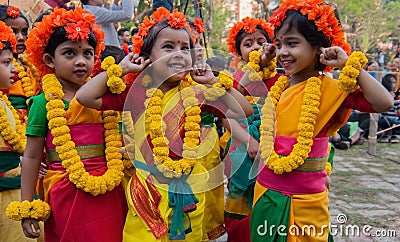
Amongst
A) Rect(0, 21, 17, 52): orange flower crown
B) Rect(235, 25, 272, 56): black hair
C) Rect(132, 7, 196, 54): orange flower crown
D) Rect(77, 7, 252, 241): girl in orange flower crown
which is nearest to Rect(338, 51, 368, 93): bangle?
Rect(77, 7, 252, 241): girl in orange flower crown

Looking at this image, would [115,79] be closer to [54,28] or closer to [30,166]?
[54,28]

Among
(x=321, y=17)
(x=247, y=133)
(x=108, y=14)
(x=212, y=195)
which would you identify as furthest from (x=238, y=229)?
(x=108, y=14)

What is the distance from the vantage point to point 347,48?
245cm

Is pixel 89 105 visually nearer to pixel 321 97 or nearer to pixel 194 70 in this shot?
pixel 194 70

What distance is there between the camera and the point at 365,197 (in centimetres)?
524

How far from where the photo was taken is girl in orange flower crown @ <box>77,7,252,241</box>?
2215 mm

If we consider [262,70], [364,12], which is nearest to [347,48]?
[262,70]

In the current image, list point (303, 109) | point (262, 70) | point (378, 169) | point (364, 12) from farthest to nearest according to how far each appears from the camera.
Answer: point (364, 12) < point (378, 169) < point (262, 70) < point (303, 109)

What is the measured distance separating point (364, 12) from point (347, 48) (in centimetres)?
3061

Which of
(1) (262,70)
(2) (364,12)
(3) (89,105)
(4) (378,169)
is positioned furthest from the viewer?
(2) (364,12)

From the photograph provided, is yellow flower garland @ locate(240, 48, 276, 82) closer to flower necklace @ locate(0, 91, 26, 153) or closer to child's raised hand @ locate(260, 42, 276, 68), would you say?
child's raised hand @ locate(260, 42, 276, 68)

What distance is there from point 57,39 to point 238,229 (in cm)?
194

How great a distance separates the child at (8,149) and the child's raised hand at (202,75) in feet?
4.19

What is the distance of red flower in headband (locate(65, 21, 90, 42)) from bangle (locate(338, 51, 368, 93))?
1.41 m
